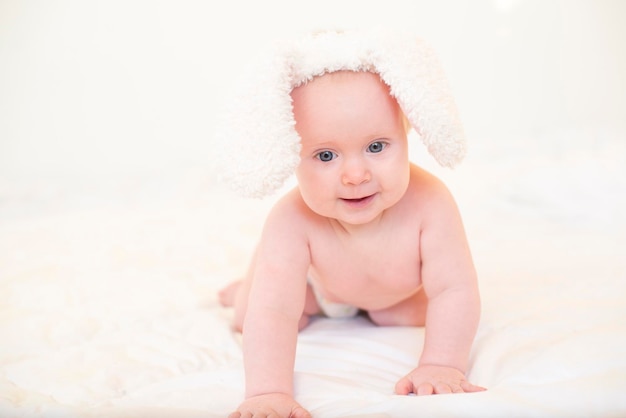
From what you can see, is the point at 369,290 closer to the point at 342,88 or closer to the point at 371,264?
the point at 371,264

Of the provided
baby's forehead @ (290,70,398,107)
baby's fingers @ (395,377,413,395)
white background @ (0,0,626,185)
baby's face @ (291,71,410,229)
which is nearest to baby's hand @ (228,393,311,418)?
baby's fingers @ (395,377,413,395)

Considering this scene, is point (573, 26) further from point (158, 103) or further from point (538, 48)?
point (158, 103)

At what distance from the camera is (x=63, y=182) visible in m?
2.38

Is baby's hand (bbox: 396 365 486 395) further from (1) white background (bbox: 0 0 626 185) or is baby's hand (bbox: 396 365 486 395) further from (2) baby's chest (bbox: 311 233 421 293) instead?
(1) white background (bbox: 0 0 626 185)

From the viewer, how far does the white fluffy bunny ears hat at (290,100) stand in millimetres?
813

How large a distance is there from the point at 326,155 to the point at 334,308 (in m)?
0.37

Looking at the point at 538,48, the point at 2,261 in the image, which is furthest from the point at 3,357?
the point at 538,48

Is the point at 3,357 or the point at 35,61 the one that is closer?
the point at 3,357

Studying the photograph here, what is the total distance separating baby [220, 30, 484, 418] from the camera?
86 centimetres

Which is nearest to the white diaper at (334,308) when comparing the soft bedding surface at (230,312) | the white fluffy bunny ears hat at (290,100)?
the soft bedding surface at (230,312)

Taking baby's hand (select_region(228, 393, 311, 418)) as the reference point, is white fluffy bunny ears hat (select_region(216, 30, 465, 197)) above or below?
above

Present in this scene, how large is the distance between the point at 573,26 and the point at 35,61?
2076mm

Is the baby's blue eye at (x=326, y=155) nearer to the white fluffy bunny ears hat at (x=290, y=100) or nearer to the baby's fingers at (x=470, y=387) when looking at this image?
the white fluffy bunny ears hat at (x=290, y=100)

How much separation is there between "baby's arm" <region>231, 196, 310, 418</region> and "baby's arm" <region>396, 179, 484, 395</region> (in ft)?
0.58
